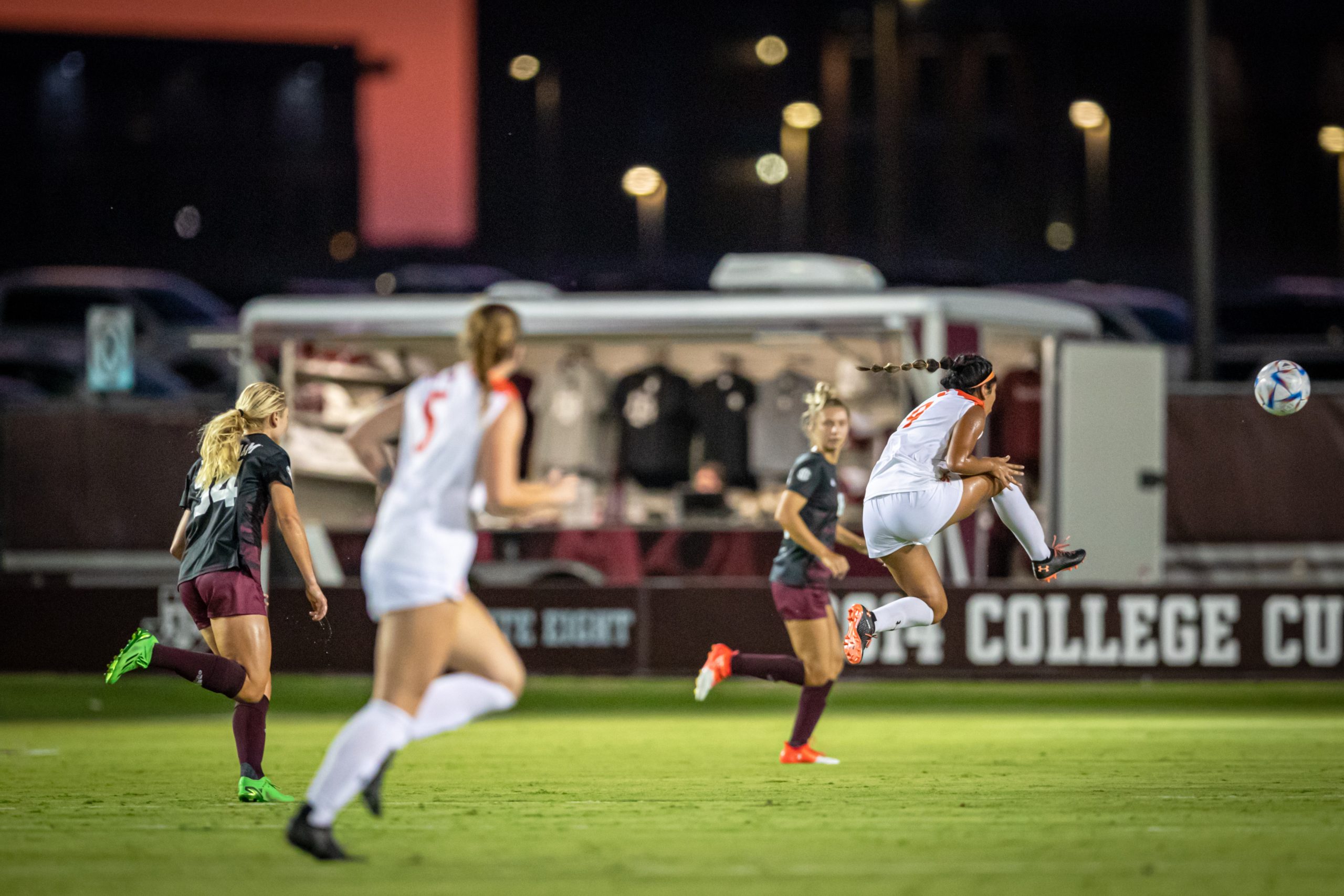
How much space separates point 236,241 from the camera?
159 feet

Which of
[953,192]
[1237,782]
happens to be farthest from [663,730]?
[953,192]

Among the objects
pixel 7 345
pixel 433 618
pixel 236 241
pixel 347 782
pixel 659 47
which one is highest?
pixel 659 47

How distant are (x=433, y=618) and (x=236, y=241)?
44.1m

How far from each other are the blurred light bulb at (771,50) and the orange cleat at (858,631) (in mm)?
36887

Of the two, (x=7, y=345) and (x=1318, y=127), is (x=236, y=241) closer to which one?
(x=7, y=345)

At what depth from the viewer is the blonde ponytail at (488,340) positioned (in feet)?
19.8

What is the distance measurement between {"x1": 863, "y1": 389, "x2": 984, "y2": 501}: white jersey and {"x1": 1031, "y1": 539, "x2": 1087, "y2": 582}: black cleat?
64 cm

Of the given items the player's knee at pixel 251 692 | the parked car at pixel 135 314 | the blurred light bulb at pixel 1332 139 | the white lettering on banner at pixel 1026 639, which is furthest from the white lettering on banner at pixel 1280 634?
the blurred light bulb at pixel 1332 139

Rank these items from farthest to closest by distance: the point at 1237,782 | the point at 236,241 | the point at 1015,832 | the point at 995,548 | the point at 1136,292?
the point at 236,241
the point at 1136,292
the point at 995,548
the point at 1237,782
the point at 1015,832

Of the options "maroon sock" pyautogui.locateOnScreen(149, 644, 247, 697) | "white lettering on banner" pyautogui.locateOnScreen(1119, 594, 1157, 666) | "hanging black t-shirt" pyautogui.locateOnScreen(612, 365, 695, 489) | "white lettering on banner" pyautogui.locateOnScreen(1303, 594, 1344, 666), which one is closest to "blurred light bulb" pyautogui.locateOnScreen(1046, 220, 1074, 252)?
"hanging black t-shirt" pyautogui.locateOnScreen(612, 365, 695, 489)

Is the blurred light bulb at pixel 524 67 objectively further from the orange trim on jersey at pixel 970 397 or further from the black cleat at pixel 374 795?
the black cleat at pixel 374 795

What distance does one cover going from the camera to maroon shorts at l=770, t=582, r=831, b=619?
31.1 feet

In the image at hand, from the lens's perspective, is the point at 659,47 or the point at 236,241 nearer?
the point at 659,47

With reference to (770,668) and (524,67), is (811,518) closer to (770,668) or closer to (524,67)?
(770,668)
